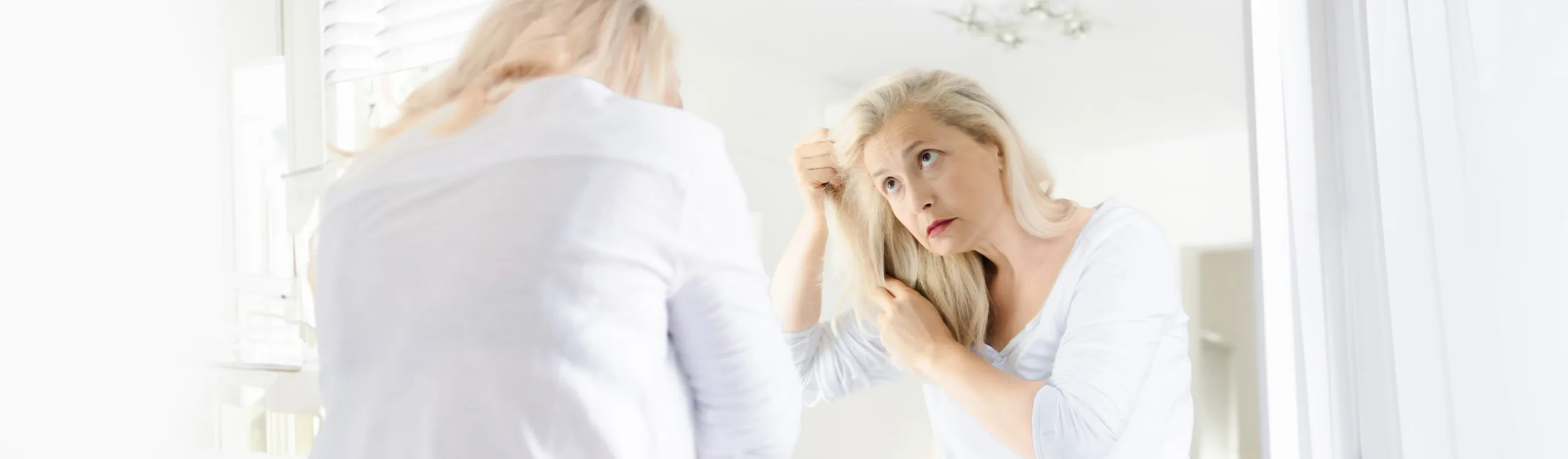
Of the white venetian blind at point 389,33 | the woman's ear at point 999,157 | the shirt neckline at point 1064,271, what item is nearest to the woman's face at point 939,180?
the woman's ear at point 999,157

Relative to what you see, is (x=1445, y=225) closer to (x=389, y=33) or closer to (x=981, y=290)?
(x=981, y=290)

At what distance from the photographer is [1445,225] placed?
1037 millimetres

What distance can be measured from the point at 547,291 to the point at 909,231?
2.29 ft

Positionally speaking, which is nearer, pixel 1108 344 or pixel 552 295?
pixel 552 295

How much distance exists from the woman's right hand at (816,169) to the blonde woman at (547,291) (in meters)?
0.52

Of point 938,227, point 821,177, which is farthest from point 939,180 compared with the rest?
point 821,177

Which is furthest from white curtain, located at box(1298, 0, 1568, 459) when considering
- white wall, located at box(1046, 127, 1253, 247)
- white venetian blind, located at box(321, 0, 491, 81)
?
white venetian blind, located at box(321, 0, 491, 81)

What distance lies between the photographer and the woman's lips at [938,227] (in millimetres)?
1436

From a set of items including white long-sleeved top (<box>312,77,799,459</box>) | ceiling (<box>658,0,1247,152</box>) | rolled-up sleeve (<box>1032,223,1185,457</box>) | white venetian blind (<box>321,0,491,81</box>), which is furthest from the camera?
white venetian blind (<box>321,0,491,81</box>)

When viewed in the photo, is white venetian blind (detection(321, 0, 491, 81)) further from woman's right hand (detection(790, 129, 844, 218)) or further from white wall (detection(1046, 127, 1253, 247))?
white wall (detection(1046, 127, 1253, 247))

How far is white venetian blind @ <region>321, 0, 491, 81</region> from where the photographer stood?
201cm

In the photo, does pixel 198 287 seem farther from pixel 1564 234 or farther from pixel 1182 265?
pixel 1564 234

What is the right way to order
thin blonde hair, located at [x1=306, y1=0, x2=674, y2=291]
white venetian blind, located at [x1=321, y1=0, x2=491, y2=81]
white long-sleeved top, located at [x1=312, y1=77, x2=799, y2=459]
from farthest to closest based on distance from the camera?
white venetian blind, located at [x1=321, y1=0, x2=491, y2=81], thin blonde hair, located at [x1=306, y1=0, x2=674, y2=291], white long-sleeved top, located at [x1=312, y1=77, x2=799, y2=459]

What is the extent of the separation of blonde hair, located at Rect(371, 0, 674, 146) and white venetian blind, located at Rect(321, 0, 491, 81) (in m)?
0.93
